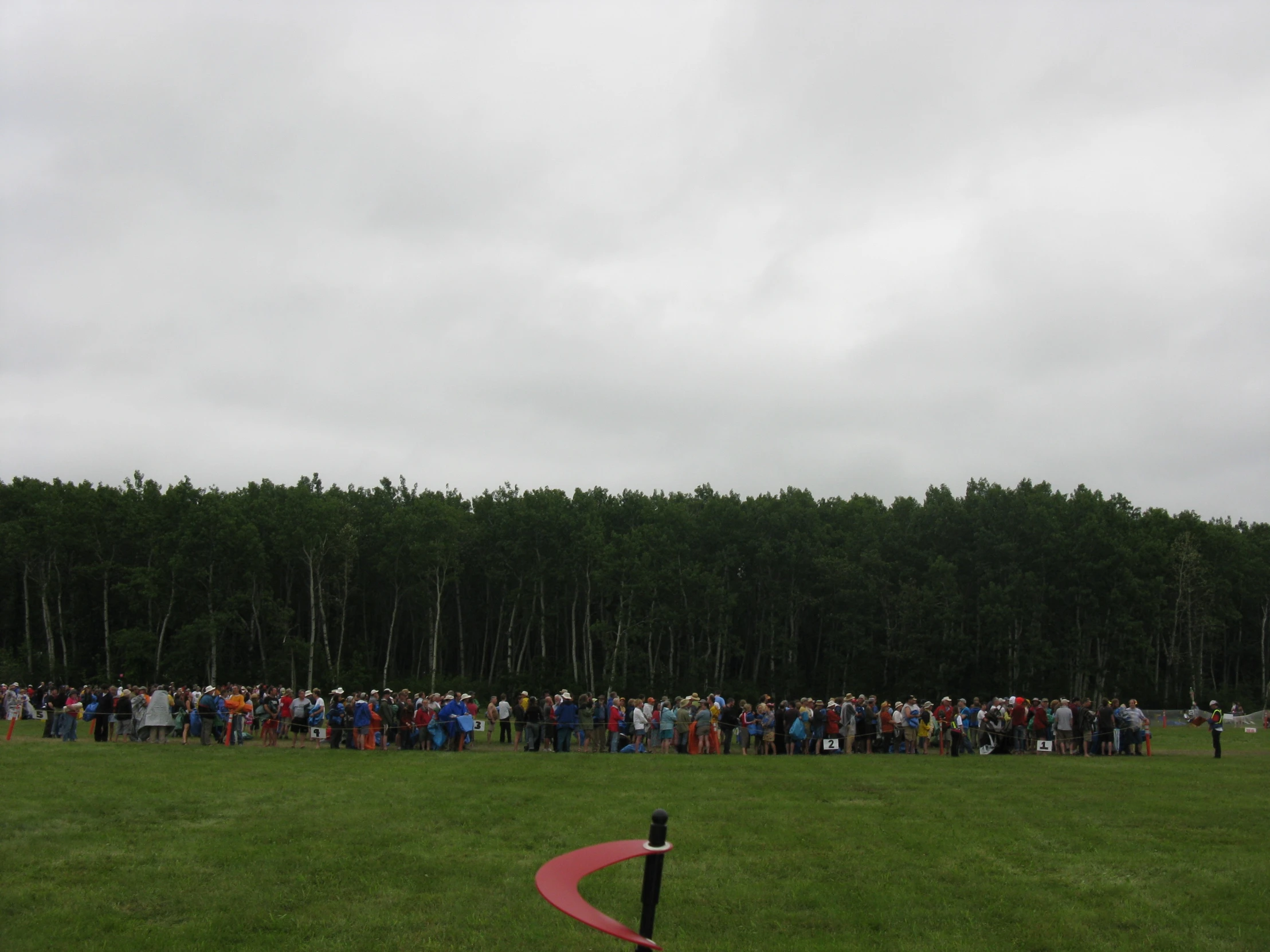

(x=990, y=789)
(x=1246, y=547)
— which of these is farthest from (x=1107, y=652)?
(x=990, y=789)

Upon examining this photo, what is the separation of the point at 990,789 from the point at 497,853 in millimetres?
11300

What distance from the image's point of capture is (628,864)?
13773mm

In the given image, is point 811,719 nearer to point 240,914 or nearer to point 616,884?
point 616,884

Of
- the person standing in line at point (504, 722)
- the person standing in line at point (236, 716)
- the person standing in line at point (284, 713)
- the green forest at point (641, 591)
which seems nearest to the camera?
the person standing in line at point (236, 716)

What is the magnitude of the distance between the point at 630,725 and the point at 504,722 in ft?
13.9

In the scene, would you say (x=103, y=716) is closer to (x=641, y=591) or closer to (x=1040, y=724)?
(x=1040, y=724)

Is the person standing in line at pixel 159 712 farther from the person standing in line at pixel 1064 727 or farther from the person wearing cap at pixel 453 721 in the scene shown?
the person standing in line at pixel 1064 727

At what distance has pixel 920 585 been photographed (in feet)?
237

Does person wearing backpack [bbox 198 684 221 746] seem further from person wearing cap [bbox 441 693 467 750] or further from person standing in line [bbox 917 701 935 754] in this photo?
person standing in line [bbox 917 701 935 754]

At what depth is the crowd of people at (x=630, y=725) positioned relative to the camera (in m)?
30.1

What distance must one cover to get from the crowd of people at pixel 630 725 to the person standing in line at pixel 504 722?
0.18 feet

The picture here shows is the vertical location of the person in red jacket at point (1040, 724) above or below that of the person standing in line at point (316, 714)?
above

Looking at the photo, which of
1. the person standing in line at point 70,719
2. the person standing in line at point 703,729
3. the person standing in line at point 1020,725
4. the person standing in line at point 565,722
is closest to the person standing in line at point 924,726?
the person standing in line at point 1020,725

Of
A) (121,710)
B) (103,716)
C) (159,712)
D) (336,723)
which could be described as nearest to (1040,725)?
(336,723)
